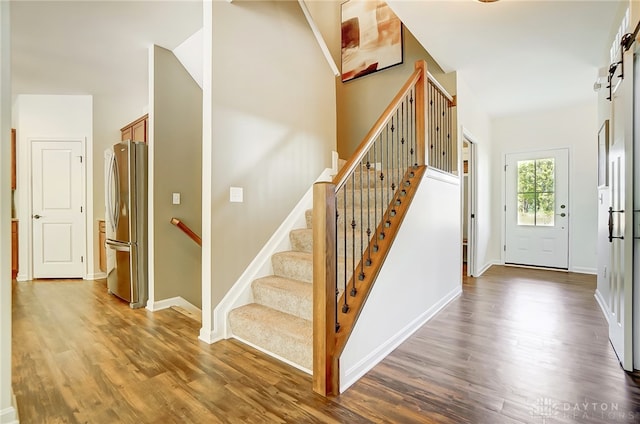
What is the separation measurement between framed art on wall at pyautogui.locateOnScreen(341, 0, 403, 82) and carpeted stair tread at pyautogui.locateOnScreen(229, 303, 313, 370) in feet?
12.5

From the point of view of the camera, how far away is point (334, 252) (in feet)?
6.02

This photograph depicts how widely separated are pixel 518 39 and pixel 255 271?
3.55 m

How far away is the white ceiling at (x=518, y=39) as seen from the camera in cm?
274

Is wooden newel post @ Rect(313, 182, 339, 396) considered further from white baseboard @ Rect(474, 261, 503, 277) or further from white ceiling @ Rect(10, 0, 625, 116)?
white baseboard @ Rect(474, 261, 503, 277)

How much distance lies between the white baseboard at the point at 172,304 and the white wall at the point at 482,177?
153 inches

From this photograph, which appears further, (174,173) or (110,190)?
(110,190)

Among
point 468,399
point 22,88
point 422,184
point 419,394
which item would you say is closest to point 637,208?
point 422,184

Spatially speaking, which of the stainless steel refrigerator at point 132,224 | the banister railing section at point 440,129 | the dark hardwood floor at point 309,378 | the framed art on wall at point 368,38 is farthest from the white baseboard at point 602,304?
the stainless steel refrigerator at point 132,224

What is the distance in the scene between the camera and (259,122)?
2883 mm

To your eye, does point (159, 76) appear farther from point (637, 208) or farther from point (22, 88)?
point (637, 208)

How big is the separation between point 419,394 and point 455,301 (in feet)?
6.59

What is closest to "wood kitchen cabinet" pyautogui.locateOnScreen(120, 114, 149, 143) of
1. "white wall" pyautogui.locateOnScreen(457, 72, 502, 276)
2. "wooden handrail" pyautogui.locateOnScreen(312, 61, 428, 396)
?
"wooden handrail" pyautogui.locateOnScreen(312, 61, 428, 396)

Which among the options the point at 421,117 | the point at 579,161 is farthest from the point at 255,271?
the point at 579,161

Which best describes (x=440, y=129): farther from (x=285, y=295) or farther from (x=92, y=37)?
(x=92, y=37)
